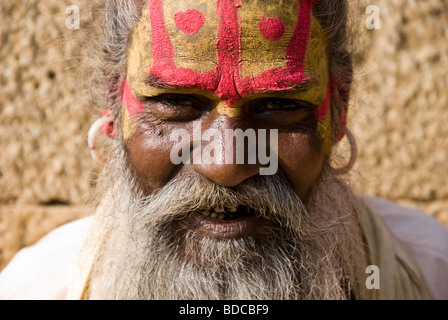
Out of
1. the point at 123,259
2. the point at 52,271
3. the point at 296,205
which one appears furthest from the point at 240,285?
the point at 52,271

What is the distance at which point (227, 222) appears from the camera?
113 centimetres

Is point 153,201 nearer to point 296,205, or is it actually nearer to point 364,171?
point 296,205

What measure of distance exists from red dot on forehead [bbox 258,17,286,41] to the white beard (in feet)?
1.01

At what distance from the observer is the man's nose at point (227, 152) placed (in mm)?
1050

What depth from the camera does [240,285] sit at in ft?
3.84

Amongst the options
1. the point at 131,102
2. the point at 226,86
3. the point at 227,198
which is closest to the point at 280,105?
the point at 226,86

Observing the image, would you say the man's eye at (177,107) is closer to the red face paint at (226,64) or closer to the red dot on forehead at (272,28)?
the red face paint at (226,64)

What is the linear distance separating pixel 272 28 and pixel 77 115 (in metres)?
1.03

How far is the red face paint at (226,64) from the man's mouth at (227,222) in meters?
0.24

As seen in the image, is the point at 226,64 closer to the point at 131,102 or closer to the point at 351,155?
the point at 131,102

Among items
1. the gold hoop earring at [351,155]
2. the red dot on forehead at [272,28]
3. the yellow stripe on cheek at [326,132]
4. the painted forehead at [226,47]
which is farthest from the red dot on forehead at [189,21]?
the gold hoop earring at [351,155]

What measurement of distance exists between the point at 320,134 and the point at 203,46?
1.17ft

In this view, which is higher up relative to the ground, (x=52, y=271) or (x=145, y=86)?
(x=145, y=86)
